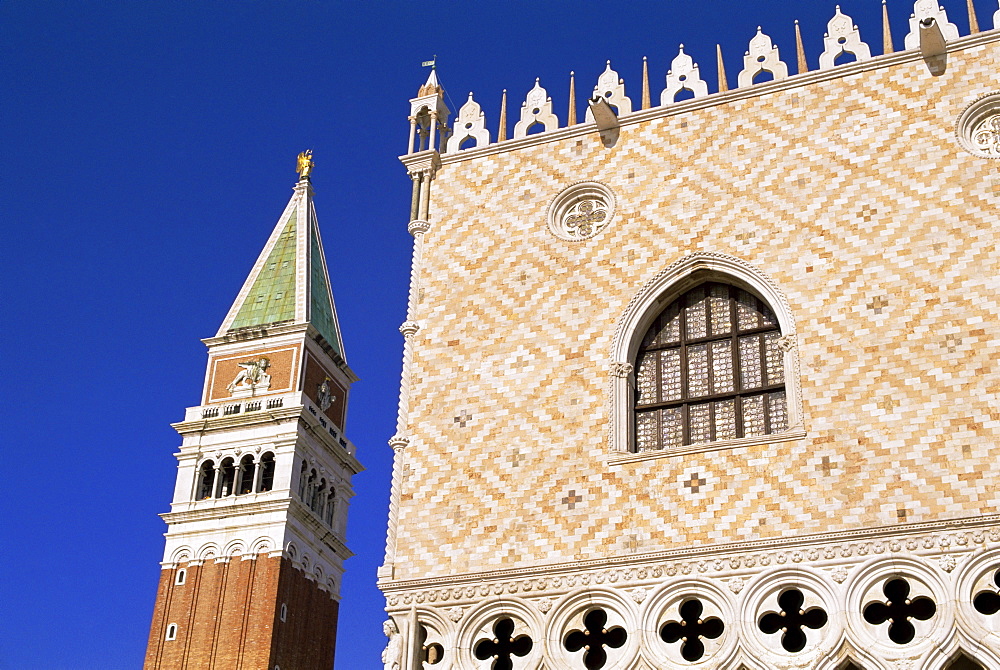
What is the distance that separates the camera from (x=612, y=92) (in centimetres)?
1911

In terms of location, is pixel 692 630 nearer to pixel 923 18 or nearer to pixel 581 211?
pixel 581 211

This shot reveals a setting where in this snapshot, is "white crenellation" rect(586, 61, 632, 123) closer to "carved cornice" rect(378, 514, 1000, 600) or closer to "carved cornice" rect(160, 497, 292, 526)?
"carved cornice" rect(378, 514, 1000, 600)

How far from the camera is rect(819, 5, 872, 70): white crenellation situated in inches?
703

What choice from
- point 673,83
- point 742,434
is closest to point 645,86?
point 673,83

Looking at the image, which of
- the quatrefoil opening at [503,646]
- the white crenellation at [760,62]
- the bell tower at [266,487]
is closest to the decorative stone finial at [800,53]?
the white crenellation at [760,62]

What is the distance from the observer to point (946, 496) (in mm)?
14305

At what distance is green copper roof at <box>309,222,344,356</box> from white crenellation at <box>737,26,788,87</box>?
3264cm

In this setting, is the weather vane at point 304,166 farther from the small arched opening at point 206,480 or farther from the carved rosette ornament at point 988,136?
the carved rosette ornament at point 988,136

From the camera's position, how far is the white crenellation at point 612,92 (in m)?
18.9

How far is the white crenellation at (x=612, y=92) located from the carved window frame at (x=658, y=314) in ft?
10.00

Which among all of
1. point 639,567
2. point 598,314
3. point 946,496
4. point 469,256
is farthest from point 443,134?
point 946,496

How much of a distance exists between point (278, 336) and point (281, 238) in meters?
5.56

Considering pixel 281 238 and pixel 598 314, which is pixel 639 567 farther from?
pixel 281 238

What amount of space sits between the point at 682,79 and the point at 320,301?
33.8m
